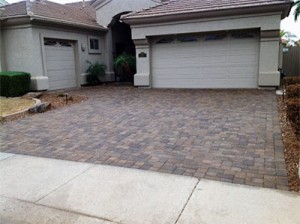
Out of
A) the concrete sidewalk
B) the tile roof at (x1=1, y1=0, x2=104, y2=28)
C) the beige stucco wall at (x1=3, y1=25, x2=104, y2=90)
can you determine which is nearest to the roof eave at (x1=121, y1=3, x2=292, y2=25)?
the tile roof at (x1=1, y1=0, x2=104, y2=28)

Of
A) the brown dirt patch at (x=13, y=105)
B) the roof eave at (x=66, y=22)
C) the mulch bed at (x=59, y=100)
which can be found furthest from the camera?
the roof eave at (x=66, y=22)

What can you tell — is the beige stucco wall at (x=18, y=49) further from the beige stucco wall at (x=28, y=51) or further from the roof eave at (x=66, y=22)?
the roof eave at (x=66, y=22)

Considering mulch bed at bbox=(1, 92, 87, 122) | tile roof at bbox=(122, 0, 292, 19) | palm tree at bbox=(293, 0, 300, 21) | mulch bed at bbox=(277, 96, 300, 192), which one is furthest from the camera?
palm tree at bbox=(293, 0, 300, 21)

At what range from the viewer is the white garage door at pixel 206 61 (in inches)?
524

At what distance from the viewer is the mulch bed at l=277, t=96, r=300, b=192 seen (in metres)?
4.14

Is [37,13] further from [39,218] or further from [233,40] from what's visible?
[39,218]

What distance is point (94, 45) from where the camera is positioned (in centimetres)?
1822

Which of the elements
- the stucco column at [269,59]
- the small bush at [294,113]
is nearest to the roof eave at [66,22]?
the stucco column at [269,59]

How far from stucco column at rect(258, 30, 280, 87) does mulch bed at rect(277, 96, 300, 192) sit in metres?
5.72

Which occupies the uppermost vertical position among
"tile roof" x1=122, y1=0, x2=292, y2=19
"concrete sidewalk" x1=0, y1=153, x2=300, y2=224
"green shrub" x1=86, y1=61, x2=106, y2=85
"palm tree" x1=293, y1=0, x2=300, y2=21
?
"palm tree" x1=293, y1=0, x2=300, y2=21

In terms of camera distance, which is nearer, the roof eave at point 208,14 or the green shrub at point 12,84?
the roof eave at point 208,14

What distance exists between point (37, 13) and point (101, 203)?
1249cm

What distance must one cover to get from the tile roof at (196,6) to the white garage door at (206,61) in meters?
1.28

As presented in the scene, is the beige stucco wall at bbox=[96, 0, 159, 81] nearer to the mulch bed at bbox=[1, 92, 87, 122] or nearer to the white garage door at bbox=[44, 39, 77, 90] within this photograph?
the white garage door at bbox=[44, 39, 77, 90]
